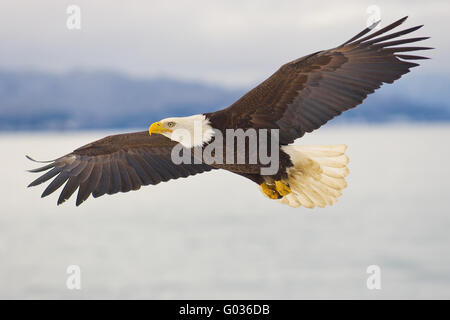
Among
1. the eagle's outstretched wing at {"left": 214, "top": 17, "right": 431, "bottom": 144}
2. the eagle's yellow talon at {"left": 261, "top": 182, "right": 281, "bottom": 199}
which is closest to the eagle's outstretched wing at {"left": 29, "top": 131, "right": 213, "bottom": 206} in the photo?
the eagle's yellow talon at {"left": 261, "top": 182, "right": 281, "bottom": 199}

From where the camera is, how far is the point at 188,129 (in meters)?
6.84

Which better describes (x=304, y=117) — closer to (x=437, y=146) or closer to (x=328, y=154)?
(x=328, y=154)

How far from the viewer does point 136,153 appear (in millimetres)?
7922

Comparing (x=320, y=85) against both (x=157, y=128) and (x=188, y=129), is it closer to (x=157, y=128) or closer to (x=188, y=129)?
(x=188, y=129)

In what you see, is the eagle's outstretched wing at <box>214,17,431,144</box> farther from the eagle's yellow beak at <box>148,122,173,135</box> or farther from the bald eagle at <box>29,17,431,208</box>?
the eagle's yellow beak at <box>148,122,173,135</box>

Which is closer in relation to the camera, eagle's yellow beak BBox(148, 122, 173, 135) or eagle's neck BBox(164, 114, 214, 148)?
eagle's neck BBox(164, 114, 214, 148)

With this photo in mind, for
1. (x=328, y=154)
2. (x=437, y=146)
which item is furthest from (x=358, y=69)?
(x=437, y=146)

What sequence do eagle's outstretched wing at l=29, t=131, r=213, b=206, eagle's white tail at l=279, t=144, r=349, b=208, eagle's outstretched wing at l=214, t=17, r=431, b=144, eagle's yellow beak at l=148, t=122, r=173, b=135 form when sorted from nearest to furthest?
eagle's outstretched wing at l=214, t=17, r=431, b=144
eagle's yellow beak at l=148, t=122, r=173, b=135
eagle's white tail at l=279, t=144, r=349, b=208
eagle's outstretched wing at l=29, t=131, r=213, b=206

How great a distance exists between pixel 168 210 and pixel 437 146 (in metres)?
23.0

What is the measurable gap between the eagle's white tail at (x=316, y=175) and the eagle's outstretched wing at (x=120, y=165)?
0.88m

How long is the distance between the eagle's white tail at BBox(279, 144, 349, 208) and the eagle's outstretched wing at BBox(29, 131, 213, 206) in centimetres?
88

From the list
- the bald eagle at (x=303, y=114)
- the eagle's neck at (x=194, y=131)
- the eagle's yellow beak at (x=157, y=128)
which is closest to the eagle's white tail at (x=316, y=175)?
the bald eagle at (x=303, y=114)

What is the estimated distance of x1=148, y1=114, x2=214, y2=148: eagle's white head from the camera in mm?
6727

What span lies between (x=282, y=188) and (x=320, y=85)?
97 cm
